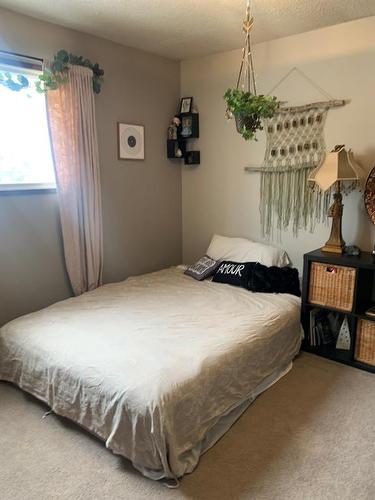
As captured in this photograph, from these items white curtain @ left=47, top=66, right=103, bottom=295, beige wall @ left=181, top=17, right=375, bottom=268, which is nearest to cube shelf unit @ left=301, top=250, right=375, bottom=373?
beige wall @ left=181, top=17, right=375, bottom=268

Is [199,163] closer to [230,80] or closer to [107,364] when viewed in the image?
[230,80]

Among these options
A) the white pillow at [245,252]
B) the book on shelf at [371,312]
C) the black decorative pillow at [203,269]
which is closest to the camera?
the book on shelf at [371,312]

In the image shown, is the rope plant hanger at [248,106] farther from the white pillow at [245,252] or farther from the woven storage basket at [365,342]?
the woven storage basket at [365,342]

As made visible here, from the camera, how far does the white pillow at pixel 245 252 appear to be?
3332mm

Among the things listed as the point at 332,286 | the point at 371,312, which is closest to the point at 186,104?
the point at 332,286

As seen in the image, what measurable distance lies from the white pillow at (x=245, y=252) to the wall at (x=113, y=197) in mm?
611

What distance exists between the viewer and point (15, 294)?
2848 mm

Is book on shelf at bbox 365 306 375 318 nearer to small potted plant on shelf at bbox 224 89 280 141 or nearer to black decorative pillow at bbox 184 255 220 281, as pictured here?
black decorative pillow at bbox 184 255 220 281

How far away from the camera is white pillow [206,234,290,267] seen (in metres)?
3.33

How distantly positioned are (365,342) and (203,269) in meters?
1.44

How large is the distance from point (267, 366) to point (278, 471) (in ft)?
2.36

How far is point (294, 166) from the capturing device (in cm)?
325

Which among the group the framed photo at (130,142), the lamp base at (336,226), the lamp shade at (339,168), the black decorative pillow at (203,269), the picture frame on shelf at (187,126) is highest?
the picture frame on shelf at (187,126)

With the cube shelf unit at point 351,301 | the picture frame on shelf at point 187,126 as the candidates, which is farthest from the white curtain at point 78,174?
the cube shelf unit at point 351,301
